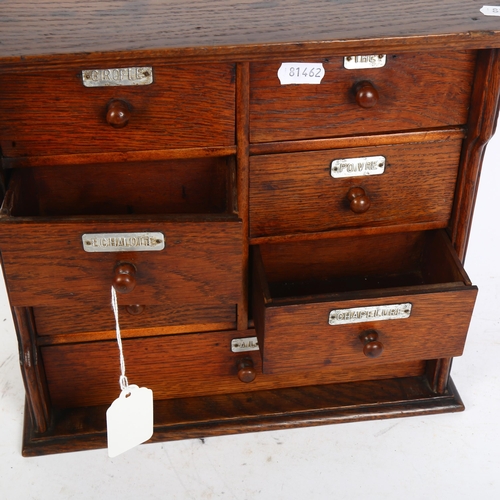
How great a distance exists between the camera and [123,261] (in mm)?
1479

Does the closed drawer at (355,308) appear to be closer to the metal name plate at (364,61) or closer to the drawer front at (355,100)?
the drawer front at (355,100)

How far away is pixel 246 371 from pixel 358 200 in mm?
468

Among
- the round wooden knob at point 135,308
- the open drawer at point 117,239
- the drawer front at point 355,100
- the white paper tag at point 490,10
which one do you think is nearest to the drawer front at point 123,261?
the open drawer at point 117,239

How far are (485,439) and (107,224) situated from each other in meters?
0.99

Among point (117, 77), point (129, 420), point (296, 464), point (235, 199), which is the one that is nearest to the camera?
point (117, 77)

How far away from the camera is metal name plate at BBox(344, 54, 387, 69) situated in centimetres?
148

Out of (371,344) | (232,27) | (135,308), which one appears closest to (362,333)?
(371,344)

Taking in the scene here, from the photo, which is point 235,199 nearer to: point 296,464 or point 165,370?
point 165,370

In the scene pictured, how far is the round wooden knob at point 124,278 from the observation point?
4.79 feet

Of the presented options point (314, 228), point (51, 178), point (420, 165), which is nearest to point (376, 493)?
point (314, 228)

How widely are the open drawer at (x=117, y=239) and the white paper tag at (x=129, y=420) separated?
20 cm

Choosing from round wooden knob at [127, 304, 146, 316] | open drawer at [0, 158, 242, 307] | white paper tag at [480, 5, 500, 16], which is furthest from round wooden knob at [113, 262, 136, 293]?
white paper tag at [480, 5, 500, 16]

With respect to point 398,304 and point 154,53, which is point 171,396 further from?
point 154,53

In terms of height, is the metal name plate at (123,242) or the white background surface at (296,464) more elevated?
the metal name plate at (123,242)
